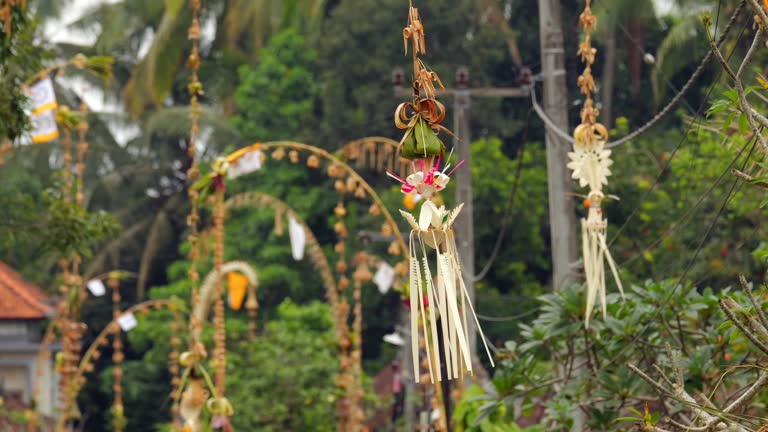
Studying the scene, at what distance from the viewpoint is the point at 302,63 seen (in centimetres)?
2527

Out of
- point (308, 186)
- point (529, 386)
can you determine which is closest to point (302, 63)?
point (308, 186)

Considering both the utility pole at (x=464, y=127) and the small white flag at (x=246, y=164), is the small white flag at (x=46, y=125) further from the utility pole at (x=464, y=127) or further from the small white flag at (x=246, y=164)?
the utility pole at (x=464, y=127)

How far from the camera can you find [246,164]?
351 inches

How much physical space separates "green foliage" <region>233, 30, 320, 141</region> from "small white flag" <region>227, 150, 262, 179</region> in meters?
15.6

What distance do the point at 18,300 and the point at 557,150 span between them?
1641 cm

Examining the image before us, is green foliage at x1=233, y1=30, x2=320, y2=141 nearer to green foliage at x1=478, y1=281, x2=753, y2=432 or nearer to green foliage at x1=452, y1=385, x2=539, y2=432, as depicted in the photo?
green foliage at x1=452, y1=385, x2=539, y2=432

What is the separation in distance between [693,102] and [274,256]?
25.5ft

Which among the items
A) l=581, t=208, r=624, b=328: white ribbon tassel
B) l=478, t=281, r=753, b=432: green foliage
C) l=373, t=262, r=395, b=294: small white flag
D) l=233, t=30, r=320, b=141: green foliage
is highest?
l=233, t=30, r=320, b=141: green foliage

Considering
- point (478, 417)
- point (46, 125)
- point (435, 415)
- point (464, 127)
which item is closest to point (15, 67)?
point (46, 125)

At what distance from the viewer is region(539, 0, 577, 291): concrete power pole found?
8.80 m

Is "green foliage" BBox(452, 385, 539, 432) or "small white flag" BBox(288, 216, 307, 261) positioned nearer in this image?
"green foliage" BBox(452, 385, 539, 432)

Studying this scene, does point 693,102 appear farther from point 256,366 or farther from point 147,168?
point 147,168

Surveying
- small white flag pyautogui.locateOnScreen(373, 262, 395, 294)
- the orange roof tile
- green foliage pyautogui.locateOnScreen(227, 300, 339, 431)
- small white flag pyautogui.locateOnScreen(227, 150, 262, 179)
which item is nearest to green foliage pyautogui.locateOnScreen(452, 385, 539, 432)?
small white flag pyautogui.locateOnScreen(227, 150, 262, 179)

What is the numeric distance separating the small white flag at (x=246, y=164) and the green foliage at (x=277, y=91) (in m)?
15.6
